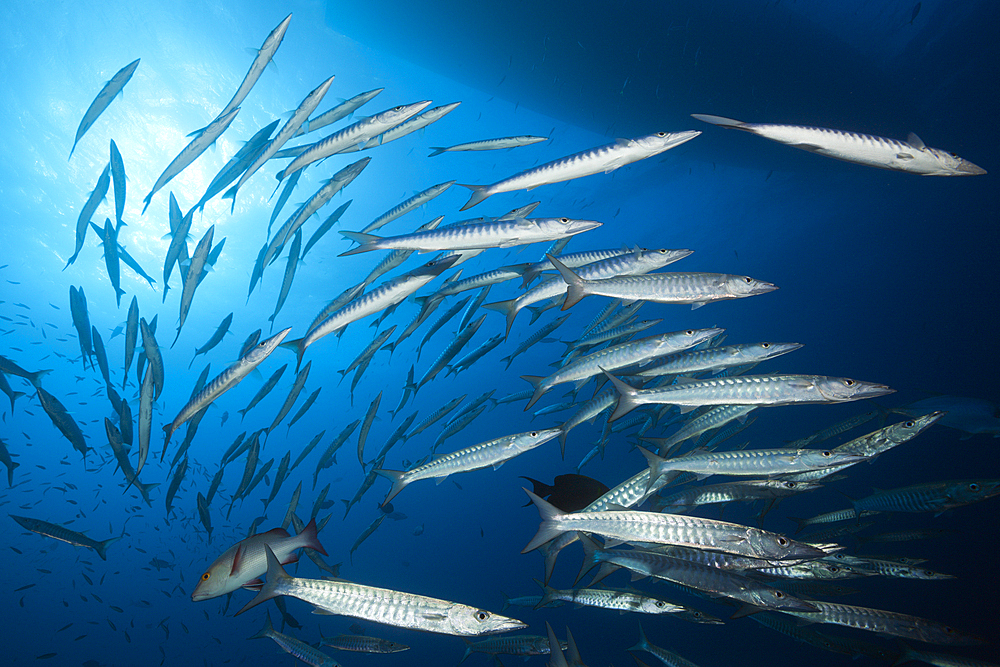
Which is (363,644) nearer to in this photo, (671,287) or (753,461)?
(753,461)

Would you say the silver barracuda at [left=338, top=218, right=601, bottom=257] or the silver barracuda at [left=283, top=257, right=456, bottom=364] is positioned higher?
the silver barracuda at [left=338, top=218, right=601, bottom=257]

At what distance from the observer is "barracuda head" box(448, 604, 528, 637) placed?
7.18 feet

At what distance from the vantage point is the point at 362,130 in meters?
3.26

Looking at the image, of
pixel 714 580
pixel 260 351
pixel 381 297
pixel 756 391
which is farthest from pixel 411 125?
pixel 714 580

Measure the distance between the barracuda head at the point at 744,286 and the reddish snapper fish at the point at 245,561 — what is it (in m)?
3.53

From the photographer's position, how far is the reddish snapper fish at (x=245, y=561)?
284 centimetres

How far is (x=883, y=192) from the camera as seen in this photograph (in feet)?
68.1

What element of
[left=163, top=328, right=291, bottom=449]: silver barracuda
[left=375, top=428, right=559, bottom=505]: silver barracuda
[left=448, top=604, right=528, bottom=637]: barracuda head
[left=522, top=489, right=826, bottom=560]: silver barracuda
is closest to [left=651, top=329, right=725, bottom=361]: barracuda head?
[left=375, top=428, right=559, bottom=505]: silver barracuda

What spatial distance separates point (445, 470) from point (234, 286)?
27971 mm

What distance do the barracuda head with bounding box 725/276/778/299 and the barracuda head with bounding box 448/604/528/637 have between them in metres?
2.67

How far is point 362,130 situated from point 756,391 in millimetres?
3787

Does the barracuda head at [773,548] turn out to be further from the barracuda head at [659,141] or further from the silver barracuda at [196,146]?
the silver barracuda at [196,146]

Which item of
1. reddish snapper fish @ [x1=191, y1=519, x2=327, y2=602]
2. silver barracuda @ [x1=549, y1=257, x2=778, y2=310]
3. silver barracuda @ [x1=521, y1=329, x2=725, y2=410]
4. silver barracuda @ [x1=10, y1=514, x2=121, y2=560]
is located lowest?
silver barracuda @ [x1=10, y1=514, x2=121, y2=560]

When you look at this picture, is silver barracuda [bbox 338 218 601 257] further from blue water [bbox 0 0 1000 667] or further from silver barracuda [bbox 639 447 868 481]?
blue water [bbox 0 0 1000 667]
